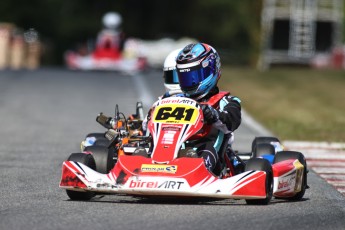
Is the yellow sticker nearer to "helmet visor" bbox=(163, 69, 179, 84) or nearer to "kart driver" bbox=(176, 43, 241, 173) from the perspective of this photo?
"kart driver" bbox=(176, 43, 241, 173)

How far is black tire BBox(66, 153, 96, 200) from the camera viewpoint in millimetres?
9445

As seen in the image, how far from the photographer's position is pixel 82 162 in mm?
9602

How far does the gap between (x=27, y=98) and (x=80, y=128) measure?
5.80m

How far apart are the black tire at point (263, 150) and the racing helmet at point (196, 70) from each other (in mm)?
1032

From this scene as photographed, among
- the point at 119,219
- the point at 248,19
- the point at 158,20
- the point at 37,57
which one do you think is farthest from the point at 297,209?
the point at 158,20

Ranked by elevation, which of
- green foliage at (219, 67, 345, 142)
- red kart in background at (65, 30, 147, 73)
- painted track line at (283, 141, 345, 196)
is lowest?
red kart in background at (65, 30, 147, 73)

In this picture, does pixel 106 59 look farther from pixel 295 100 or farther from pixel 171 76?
pixel 171 76

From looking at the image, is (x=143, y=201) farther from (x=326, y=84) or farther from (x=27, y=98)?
(x=326, y=84)

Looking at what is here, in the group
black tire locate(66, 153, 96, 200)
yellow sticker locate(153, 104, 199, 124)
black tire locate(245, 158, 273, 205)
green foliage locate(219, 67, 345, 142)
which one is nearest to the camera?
black tire locate(245, 158, 273, 205)

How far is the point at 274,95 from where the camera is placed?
26.0 m

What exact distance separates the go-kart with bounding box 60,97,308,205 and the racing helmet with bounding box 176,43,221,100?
19.0 inches

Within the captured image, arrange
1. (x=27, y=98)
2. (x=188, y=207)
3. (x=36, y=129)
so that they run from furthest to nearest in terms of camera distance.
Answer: (x=27, y=98)
(x=36, y=129)
(x=188, y=207)

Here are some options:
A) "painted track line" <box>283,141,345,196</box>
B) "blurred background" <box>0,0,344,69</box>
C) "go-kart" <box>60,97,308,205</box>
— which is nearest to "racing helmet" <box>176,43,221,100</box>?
"go-kart" <box>60,97,308,205</box>

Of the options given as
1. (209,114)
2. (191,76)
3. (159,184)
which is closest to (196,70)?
(191,76)
